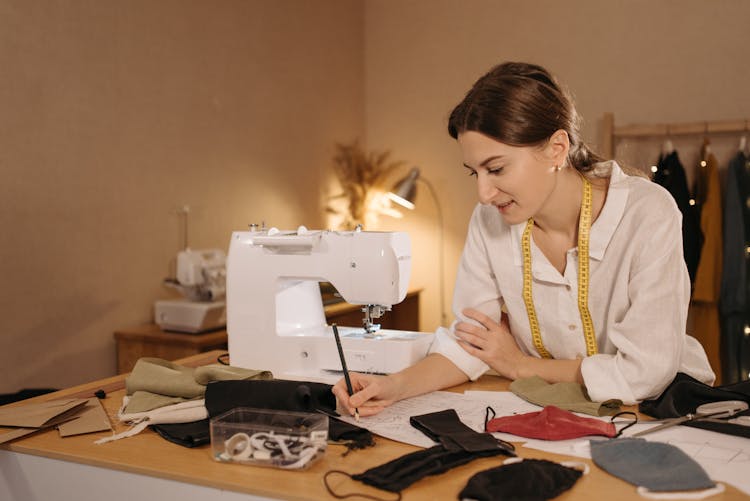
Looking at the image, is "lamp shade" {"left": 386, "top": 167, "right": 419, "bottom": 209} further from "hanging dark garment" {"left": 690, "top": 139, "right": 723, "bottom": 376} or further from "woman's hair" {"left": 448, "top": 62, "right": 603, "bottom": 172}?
"woman's hair" {"left": 448, "top": 62, "right": 603, "bottom": 172}

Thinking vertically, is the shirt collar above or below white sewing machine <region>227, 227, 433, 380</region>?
above

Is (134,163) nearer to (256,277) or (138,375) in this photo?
(256,277)

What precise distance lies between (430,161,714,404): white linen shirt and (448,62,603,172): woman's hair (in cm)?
21

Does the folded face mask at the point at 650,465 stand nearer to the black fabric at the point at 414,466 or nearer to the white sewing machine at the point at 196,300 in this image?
the black fabric at the point at 414,466

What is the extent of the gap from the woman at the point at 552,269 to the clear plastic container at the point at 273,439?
221 millimetres

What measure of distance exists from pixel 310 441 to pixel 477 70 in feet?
13.0

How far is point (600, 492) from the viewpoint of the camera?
3.41 ft

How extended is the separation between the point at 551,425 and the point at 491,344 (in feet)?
1.44

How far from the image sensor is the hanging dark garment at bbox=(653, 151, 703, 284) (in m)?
3.79

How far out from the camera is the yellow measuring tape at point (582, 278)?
1.64 m

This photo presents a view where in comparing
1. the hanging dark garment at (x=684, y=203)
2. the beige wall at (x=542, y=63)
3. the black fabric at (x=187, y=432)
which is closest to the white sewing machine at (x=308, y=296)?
the black fabric at (x=187, y=432)

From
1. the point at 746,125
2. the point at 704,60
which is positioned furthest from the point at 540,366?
the point at 704,60

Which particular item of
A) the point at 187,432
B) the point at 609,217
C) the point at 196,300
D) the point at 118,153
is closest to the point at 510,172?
the point at 609,217

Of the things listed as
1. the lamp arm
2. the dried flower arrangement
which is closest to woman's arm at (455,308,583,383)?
the dried flower arrangement
